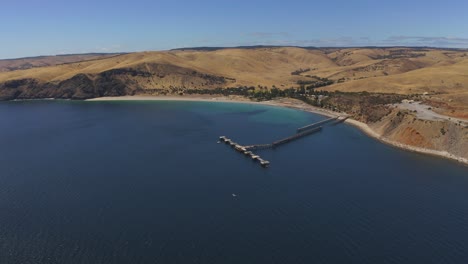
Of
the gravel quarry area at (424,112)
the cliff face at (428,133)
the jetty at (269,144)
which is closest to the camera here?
the jetty at (269,144)

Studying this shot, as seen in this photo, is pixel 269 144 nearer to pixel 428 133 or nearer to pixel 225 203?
pixel 225 203

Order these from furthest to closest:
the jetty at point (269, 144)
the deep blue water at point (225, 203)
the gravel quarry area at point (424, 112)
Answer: the gravel quarry area at point (424, 112) < the jetty at point (269, 144) < the deep blue water at point (225, 203)

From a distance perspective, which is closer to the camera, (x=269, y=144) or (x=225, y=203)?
(x=225, y=203)

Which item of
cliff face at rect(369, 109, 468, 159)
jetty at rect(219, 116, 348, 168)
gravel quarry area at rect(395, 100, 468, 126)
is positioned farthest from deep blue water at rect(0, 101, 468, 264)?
gravel quarry area at rect(395, 100, 468, 126)

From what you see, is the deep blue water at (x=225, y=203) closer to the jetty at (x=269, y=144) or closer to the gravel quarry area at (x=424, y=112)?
the jetty at (x=269, y=144)

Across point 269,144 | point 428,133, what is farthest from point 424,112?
point 269,144

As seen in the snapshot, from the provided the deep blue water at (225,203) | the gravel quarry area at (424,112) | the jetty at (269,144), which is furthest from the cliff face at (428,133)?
the jetty at (269,144)
